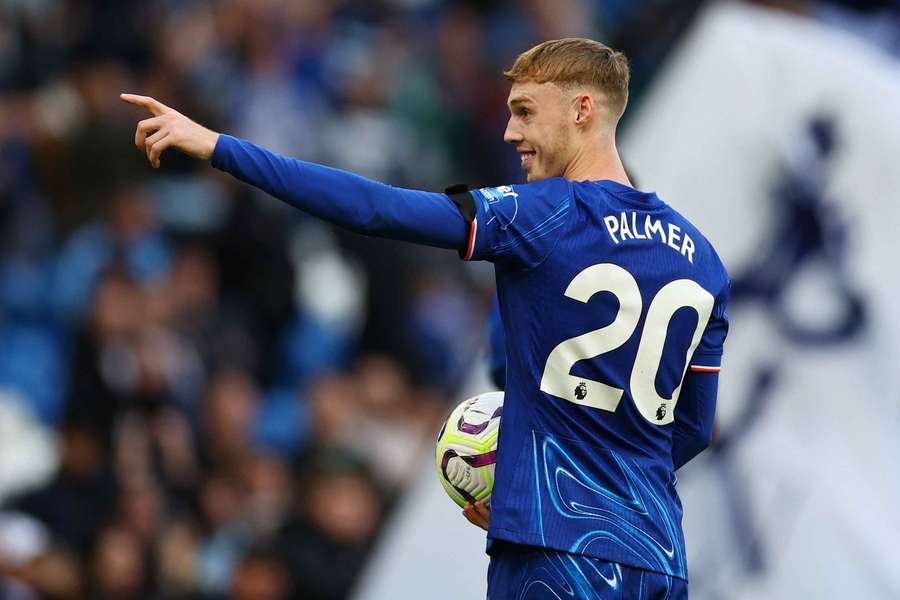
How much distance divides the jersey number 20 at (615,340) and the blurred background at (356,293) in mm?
2196

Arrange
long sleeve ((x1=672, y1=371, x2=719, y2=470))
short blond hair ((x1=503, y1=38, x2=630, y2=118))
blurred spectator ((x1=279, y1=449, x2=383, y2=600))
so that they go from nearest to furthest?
short blond hair ((x1=503, y1=38, x2=630, y2=118))
long sleeve ((x1=672, y1=371, x2=719, y2=470))
blurred spectator ((x1=279, y1=449, x2=383, y2=600))

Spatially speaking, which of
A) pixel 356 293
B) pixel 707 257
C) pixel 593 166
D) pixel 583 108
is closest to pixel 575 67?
pixel 583 108

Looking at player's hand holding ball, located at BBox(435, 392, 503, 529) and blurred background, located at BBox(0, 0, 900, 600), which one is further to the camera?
blurred background, located at BBox(0, 0, 900, 600)

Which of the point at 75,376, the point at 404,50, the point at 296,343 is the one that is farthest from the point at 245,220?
the point at 404,50

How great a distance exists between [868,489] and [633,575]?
2.30 meters

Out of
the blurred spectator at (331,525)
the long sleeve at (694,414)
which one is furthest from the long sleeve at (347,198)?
the blurred spectator at (331,525)

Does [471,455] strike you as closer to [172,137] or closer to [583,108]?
[583,108]

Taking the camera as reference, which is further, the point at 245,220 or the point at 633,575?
the point at 245,220

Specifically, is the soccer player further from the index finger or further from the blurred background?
the blurred background

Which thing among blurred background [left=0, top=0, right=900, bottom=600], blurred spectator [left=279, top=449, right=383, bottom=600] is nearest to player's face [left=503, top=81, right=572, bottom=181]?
blurred background [left=0, top=0, right=900, bottom=600]

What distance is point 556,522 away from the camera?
3.71m

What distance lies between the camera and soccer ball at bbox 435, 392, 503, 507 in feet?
13.1

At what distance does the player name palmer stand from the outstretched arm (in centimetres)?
40

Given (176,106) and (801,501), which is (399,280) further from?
(801,501)
